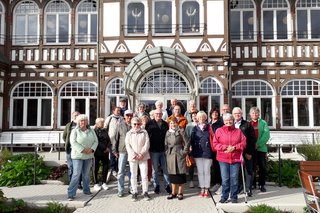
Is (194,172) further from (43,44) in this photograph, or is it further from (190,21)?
(43,44)

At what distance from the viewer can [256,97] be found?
14.4 m

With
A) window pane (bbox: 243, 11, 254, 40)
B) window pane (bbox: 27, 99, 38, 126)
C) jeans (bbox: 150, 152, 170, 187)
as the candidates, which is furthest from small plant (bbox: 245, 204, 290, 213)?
window pane (bbox: 27, 99, 38, 126)

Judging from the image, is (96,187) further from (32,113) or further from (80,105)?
(32,113)

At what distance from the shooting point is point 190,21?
13.2 meters

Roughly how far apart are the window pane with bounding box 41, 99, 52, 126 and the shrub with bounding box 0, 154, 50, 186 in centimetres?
553

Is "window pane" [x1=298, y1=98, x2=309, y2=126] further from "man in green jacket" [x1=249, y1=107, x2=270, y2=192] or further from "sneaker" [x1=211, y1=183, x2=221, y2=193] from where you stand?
"sneaker" [x1=211, y1=183, x2=221, y2=193]

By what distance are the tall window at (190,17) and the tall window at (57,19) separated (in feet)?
17.9

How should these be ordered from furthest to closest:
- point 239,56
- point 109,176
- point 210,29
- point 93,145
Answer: point 239,56, point 210,29, point 109,176, point 93,145

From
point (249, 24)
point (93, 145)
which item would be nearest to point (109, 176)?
point (93, 145)

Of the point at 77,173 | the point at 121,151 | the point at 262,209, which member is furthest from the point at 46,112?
the point at 262,209

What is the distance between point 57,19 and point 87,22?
1.42 metres

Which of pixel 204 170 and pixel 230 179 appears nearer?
pixel 230 179

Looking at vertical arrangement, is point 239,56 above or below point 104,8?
below

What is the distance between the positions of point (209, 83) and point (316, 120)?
204 inches
